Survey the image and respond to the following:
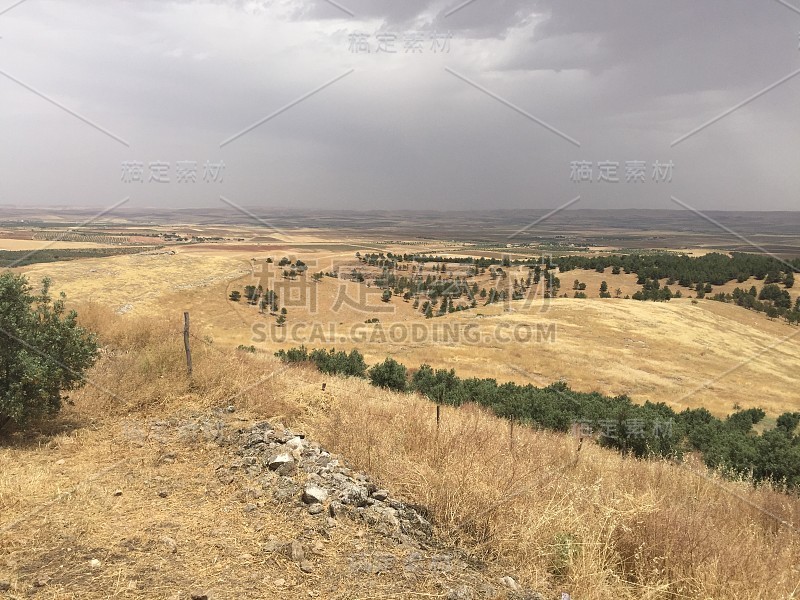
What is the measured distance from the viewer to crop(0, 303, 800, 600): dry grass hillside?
3299 millimetres

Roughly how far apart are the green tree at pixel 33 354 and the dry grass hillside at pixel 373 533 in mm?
501

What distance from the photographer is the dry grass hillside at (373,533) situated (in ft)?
10.8

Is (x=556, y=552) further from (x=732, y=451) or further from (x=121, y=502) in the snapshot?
(x=732, y=451)

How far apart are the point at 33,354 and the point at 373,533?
5262 millimetres

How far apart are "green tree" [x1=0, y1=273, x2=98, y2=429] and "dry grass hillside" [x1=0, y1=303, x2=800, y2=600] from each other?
501 mm

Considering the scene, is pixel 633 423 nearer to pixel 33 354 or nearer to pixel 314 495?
pixel 314 495

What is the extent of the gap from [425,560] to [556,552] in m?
1.13

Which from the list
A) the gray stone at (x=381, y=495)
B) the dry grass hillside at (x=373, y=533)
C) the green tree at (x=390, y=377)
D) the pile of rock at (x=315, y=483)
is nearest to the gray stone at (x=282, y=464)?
the pile of rock at (x=315, y=483)

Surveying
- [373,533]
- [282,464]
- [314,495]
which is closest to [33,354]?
[282,464]

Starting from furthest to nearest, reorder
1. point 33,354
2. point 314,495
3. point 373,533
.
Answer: point 33,354
point 314,495
point 373,533

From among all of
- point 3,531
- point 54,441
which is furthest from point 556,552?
point 54,441

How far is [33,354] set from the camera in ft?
19.0

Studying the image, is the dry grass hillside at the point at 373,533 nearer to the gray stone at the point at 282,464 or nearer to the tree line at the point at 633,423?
the gray stone at the point at 282,464

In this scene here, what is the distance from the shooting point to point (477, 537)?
3926mm
